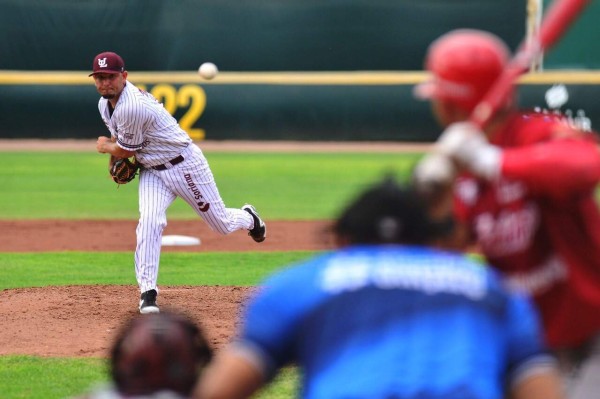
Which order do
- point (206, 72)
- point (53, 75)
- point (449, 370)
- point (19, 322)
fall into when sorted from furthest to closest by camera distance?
1. point (53, 75)
2. point (206, 72)
3. point (19, 322)
4. point (449, 370)

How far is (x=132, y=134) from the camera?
8.48 meters

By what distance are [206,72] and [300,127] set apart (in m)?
3.02

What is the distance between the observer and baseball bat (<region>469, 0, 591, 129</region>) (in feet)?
10.7

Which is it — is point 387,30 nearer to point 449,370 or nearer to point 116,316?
point 116,316

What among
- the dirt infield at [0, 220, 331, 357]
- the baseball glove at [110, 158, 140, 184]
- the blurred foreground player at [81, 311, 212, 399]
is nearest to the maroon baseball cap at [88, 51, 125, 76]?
the baseball glove at [110, 158, 140, 184]

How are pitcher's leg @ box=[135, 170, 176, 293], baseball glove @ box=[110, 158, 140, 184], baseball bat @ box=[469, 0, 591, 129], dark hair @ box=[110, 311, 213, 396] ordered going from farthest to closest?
baseball glove @ box=[110, 158, 140, 184], pitcher's leg @ box=[135, 170, 176, 293], baseball bat @ box=[469, 0, 591, 129], dark hair @ box=[110, 311, 213, 396]

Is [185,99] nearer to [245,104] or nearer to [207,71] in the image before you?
[245,104]

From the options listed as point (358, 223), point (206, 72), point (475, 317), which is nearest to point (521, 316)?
point (475, 317)

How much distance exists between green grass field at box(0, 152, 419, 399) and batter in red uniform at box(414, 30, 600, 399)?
0.27 metres

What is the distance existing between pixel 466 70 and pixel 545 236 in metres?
0.55

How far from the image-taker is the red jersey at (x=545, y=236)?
3260 mm

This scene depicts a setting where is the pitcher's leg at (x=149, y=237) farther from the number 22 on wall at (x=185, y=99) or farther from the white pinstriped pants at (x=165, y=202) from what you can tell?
the number 22 on wall at (x=185, y=99)

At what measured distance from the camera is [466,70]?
3229 millimetres

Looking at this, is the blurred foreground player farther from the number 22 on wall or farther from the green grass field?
the number 22 on wall
